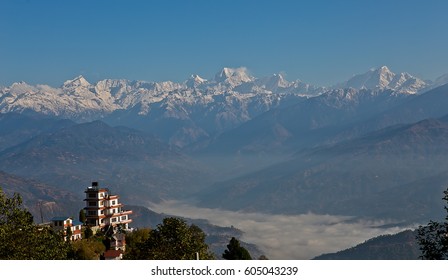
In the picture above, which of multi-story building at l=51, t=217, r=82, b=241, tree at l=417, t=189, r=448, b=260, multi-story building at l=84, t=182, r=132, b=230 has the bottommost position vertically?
tree at l=417, t=189, r=448, b=260

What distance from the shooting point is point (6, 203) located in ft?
63.2

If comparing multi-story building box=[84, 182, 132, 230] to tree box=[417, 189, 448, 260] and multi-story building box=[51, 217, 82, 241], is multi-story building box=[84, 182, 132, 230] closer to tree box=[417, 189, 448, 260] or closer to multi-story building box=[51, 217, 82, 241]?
multi-story building box=[51, 217, 82, 241]

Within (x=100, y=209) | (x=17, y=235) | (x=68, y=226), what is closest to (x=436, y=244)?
(x=17, y=235)

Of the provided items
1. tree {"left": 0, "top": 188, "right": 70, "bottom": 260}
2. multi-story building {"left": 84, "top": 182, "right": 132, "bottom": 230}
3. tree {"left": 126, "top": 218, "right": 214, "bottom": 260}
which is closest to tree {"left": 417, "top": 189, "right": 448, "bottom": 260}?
tree {"left": 126, "top": 218, "right": 214, "bottom": 260}

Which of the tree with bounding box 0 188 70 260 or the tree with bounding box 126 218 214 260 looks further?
the tree with bounding box 126 218 214 260

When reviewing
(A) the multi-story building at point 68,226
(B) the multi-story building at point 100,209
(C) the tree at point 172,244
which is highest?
(B) the multi-story building at point 100,209

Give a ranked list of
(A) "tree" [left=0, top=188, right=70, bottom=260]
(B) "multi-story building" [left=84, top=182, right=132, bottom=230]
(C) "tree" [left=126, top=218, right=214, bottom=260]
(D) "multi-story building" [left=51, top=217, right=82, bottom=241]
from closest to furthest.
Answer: (A) "tree" [left=0, top=188, right=70, bottom=260] < (C) "tree" [left=126, top=218, right=214, bottom=260] < (D) "multi-story building" [left=51, top=217, right=82, bottom=241] < (B) "multi-story building" [left=84, top=182, right=132, bottom=230]

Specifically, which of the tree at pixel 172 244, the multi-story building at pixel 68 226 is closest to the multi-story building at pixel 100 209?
the multi-story building at pixel 68 226

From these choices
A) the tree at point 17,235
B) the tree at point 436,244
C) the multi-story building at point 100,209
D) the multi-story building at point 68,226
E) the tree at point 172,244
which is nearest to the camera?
the tree at point 436,244

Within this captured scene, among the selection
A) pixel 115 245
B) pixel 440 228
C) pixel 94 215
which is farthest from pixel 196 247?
pixel 94 215

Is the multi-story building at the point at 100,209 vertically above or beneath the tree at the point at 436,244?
above

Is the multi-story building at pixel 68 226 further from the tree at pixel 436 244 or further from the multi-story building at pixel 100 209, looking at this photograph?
the tree at pixel 436 244

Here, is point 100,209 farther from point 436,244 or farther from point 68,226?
point 436,244
